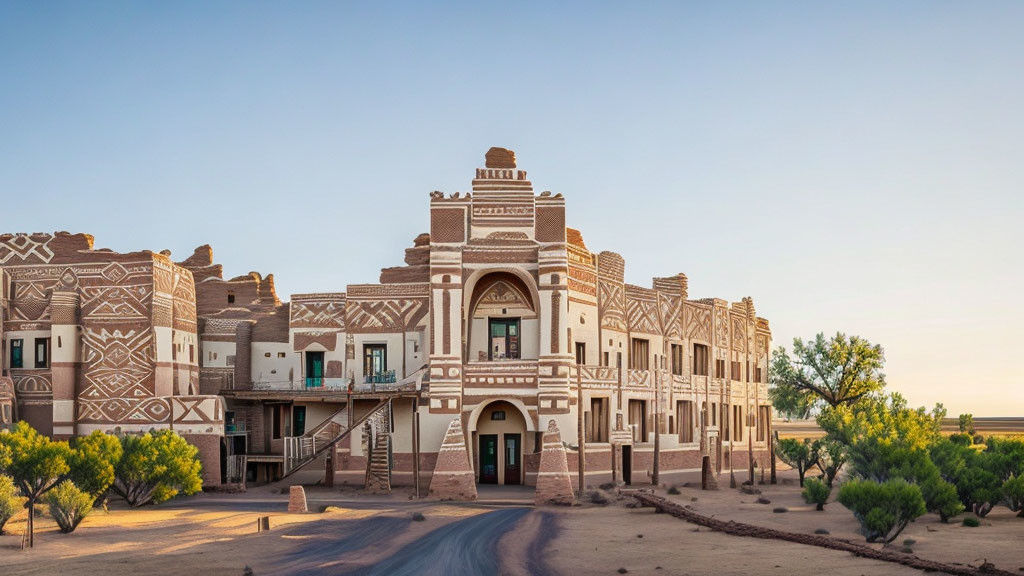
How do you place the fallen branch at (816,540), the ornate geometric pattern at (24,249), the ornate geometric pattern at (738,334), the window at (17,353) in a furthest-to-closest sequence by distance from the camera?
the ornate geometric pattern at (738,334) → the ornate geometric pattern at (24,249) → the window at (17,353) → the fallen branch at (816,540)

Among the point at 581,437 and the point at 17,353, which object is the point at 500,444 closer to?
the point at 581,437

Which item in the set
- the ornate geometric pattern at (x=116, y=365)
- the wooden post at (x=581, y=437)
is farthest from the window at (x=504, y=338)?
the ornate geometric pattern at (x=116, y=365)

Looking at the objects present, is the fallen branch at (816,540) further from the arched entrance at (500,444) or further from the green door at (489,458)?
the green door at (489,458)

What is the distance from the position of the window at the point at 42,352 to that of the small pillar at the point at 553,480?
23.4 m

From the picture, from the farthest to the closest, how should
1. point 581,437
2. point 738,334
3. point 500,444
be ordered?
point 738,334, point 500,444, point 581,437

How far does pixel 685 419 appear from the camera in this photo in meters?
58.5

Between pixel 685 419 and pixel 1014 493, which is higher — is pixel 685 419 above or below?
above

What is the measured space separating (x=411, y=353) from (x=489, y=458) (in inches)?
260

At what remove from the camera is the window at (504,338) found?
5008 cm

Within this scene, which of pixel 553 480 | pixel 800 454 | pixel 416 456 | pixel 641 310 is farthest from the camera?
pixel 641 310

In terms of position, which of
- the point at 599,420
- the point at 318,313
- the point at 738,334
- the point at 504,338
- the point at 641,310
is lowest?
the point at 599,420

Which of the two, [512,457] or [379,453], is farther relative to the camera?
[512,457]

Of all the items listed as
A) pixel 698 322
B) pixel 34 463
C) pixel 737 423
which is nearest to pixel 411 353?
pixel 34 463

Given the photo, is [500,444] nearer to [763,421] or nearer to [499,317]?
[499,317]
